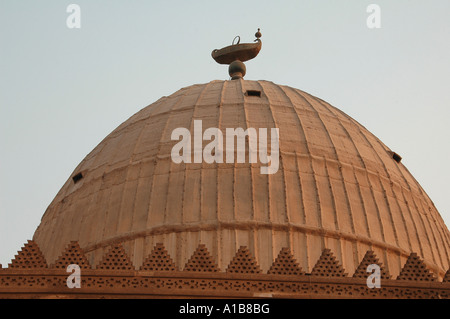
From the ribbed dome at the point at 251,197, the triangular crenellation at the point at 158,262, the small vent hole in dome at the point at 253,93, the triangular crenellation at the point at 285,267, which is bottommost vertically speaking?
the triangular crenellation at the point at 285,267

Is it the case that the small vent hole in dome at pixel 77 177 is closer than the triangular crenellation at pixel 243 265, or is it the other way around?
the triangular crenellation at pixel 243 265

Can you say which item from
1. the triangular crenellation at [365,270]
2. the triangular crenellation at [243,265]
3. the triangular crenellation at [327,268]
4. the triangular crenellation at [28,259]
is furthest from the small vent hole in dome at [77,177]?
the triangular crenellation at [365,270]

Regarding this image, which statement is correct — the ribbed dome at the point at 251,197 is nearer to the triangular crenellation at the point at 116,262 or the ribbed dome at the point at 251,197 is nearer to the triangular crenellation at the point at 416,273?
the triangular crenellation at the point at 116,262

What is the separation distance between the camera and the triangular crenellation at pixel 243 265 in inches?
799

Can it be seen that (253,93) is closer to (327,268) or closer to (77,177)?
(77,177)

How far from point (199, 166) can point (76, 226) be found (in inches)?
130

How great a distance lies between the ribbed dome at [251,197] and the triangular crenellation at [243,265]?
286 cm

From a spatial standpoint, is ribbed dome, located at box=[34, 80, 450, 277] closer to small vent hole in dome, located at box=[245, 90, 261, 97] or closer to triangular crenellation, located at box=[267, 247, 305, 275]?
small vent hole in dome, located at box=[245, 90, 261, 97]

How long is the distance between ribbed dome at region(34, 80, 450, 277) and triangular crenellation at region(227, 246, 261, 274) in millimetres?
2862

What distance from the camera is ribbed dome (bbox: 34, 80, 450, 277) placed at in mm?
24281

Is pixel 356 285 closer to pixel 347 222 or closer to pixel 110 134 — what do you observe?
pixel 347 222

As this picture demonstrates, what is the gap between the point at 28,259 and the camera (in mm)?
20516

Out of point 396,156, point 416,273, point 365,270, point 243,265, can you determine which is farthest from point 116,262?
point 396,156
